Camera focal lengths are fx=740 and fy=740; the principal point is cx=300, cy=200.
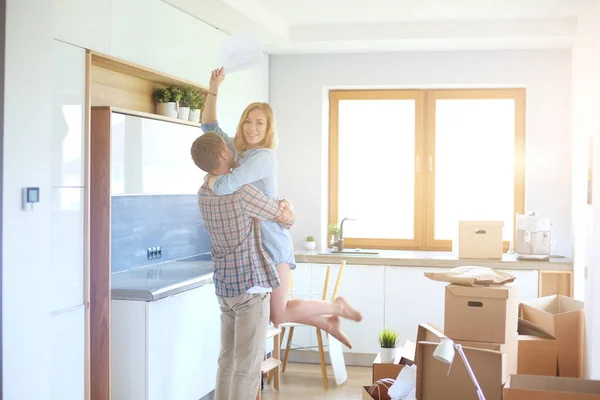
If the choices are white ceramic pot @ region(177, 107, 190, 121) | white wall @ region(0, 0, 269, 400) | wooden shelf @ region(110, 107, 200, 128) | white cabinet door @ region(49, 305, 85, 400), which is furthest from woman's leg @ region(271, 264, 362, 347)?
white ceramic pot @ region(177, 107, 190, 121)

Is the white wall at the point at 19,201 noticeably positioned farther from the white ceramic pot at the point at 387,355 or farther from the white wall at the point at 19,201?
the white ceramic pot at the point at 387,355

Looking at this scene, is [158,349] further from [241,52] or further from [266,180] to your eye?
[241,52]

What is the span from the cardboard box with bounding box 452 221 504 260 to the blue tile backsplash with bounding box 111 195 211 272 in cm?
202

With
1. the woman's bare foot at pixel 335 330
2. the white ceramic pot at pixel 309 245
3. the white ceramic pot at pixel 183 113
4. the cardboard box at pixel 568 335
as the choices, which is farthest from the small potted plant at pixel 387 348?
the white ceramic pot at pixel 309 245

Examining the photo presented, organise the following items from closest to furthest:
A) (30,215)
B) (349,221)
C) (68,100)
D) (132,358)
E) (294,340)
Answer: (30,215)
(68,100)
(132,358)
(294,340)
(349,221)

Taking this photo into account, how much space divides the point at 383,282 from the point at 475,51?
212 cm

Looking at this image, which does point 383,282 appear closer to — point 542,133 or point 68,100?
point 542,133

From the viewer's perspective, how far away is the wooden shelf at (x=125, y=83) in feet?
13.4

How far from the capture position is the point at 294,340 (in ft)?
20.1

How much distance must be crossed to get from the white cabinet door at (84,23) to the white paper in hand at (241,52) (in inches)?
25.7

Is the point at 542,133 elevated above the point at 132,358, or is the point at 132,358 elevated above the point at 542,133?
the point at 542,133

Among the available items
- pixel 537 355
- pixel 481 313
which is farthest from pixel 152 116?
pixel 537 355

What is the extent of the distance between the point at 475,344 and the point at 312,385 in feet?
8.46

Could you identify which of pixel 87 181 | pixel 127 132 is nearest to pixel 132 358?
pixel 87 181
